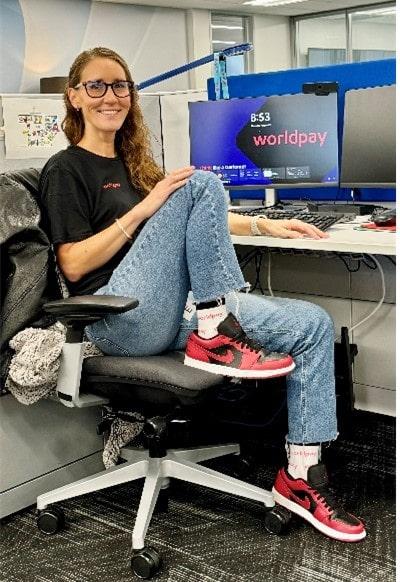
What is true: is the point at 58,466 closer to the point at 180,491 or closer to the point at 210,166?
the point at 180,491

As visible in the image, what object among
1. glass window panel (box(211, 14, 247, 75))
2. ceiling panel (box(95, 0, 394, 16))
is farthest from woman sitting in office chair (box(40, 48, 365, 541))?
glass window panel (box(211, 14, 247, 75))

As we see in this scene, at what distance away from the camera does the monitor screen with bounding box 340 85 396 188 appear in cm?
219

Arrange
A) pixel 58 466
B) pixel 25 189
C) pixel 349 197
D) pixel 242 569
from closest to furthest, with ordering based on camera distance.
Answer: pixel 242 569 < pixel 25 189 < pixel 58 466 < pixel 349 197

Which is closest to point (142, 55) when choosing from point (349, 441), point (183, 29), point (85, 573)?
point (183, 29)

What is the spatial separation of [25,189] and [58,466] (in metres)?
0.73

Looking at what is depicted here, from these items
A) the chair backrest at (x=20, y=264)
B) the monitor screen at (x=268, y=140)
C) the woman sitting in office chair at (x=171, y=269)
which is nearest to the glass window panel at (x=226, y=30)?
the monitor screen at (x=268, y=140)

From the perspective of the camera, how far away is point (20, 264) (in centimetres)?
177

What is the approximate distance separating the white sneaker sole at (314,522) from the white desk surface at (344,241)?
61cm

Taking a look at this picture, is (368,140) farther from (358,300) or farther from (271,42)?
(271,42)

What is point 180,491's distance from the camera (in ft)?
6.57

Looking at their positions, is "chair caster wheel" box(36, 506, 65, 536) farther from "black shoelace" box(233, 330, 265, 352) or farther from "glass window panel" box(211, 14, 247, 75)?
"glass window panel" box(211, 14, 247, 75)

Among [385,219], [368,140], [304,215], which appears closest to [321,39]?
[368,140]

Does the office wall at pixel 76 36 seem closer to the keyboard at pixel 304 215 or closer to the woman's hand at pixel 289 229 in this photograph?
the keyboard at pixel 304 215

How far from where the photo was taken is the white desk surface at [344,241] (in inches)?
70.5
